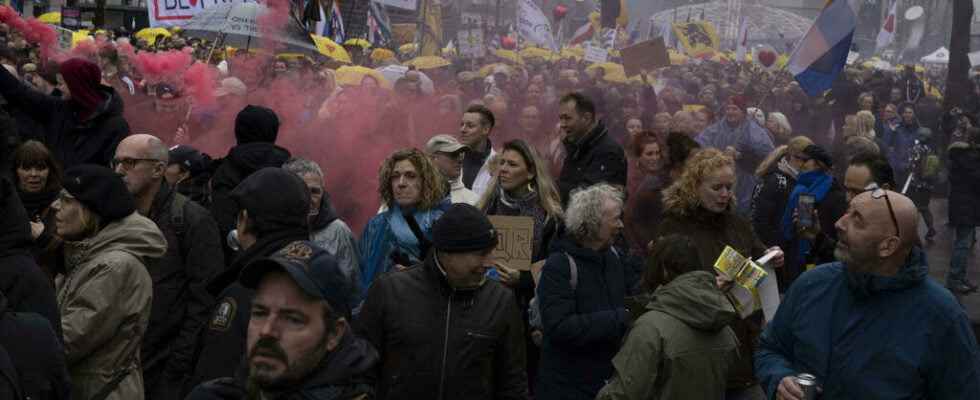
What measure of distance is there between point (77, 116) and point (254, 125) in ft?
4.48

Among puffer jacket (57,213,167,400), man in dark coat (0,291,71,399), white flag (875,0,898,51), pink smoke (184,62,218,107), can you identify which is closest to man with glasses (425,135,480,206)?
puffer jacket (57,213,167,400)

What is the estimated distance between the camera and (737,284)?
565 centimetres

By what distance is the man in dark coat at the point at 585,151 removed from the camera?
7.60m

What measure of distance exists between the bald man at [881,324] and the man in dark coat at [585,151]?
3.56 metres

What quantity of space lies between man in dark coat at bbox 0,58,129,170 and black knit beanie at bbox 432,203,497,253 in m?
3.57

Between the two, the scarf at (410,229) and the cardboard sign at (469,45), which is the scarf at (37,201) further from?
the cardboard sign at (469,45)

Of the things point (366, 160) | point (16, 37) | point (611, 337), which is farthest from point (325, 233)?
point (16, 37)

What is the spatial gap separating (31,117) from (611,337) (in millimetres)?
4011

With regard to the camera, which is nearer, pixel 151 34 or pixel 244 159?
pixel 244 159

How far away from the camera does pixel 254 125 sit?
264 inches

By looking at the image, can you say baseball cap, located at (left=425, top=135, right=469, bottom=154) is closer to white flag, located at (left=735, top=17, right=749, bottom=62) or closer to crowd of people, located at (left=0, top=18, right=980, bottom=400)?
crowd of people, located at (left=0, top=18, right=980, bottom=400)

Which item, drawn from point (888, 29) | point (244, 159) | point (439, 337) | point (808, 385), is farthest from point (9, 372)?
point (888, 29)

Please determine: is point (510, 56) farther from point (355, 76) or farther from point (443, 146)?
point (443, 146)

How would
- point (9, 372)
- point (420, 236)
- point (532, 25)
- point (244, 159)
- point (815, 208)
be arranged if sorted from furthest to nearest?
point (532, 25) → point (815, 208) → point (244, 159) → point (420, 236) → point (9, 372)
